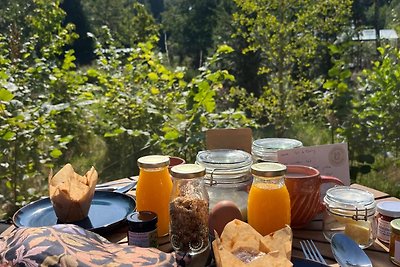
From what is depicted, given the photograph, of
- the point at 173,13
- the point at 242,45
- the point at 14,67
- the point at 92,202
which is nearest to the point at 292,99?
the point at 14,67

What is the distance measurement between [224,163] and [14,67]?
2.32 m

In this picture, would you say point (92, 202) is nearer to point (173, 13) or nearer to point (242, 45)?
point (242, 45)

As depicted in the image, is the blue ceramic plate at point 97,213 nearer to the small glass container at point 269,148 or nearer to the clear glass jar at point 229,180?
the clear glass jar at point 229,180

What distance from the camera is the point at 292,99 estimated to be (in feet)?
12.9

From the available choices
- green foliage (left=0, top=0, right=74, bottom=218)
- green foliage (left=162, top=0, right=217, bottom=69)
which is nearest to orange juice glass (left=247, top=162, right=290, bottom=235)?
green foliage (left=0, top=0, right=74, bottom=218)

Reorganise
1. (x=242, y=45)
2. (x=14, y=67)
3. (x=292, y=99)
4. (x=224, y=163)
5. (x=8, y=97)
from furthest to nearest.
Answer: (x=242, y=45) → (x=292, y=99) → (x=14, y=67) → (x=8, y=97) → (x=224, y=163)

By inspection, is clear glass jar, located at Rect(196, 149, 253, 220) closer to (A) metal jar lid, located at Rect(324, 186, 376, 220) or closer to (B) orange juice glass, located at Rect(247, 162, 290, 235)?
(B) orange juice glass, located at Rect(247, 162, 290, 235)

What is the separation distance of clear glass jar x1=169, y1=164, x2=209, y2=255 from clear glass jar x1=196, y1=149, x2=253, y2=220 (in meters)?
0.14

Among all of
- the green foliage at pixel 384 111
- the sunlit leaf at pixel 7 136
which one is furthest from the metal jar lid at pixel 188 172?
the green foliage at pixel 384 111

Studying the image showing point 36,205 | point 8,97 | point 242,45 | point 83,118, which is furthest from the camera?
point 242,45

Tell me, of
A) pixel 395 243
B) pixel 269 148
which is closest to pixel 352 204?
pixel 395 243

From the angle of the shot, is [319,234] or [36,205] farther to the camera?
[36,205]

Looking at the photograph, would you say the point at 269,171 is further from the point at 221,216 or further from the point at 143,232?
the point at 143,232

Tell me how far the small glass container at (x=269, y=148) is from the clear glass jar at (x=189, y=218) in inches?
15.2
